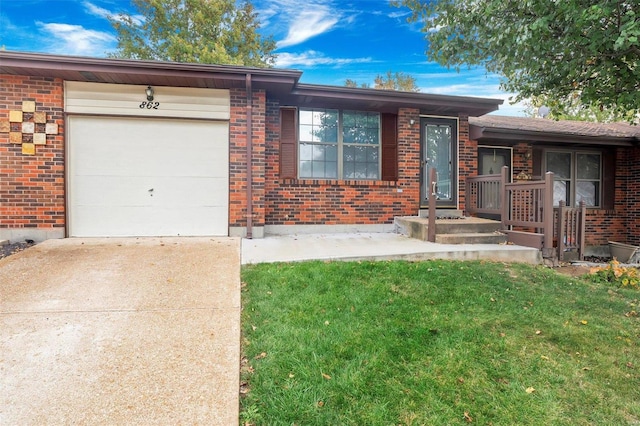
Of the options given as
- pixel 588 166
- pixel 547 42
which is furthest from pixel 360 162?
pixel 588 166

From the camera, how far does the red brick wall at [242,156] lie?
6.40 m

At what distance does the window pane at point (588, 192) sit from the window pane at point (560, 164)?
0.53 meters

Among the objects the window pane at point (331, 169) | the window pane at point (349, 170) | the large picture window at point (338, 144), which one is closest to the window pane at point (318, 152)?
the large picture window at point (338, 144)

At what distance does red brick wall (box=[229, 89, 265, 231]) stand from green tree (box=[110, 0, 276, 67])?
34.1 feet

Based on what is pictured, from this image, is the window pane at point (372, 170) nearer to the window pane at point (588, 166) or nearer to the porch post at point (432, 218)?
the porch post at point (432, 218)

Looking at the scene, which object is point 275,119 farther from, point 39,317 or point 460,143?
point 39,317

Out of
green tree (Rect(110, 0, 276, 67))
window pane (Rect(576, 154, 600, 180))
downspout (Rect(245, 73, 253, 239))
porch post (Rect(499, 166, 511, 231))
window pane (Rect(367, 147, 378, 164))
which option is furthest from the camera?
green tree (Rect(110, 0, 276, 67))

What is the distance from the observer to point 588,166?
9.66 m

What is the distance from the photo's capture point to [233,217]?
21.2 ft

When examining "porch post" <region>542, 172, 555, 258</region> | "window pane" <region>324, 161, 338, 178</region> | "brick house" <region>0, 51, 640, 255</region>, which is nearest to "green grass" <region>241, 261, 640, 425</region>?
"porch post" <region>542, 172, 555, 258</region>

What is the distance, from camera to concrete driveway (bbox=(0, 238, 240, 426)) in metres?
1.85

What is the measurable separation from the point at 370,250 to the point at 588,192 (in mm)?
8323

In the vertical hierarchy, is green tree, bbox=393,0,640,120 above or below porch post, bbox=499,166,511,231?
above

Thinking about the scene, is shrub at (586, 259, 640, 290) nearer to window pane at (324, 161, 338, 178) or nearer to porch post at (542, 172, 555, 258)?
porch post at (542, 172, 555, 258)
